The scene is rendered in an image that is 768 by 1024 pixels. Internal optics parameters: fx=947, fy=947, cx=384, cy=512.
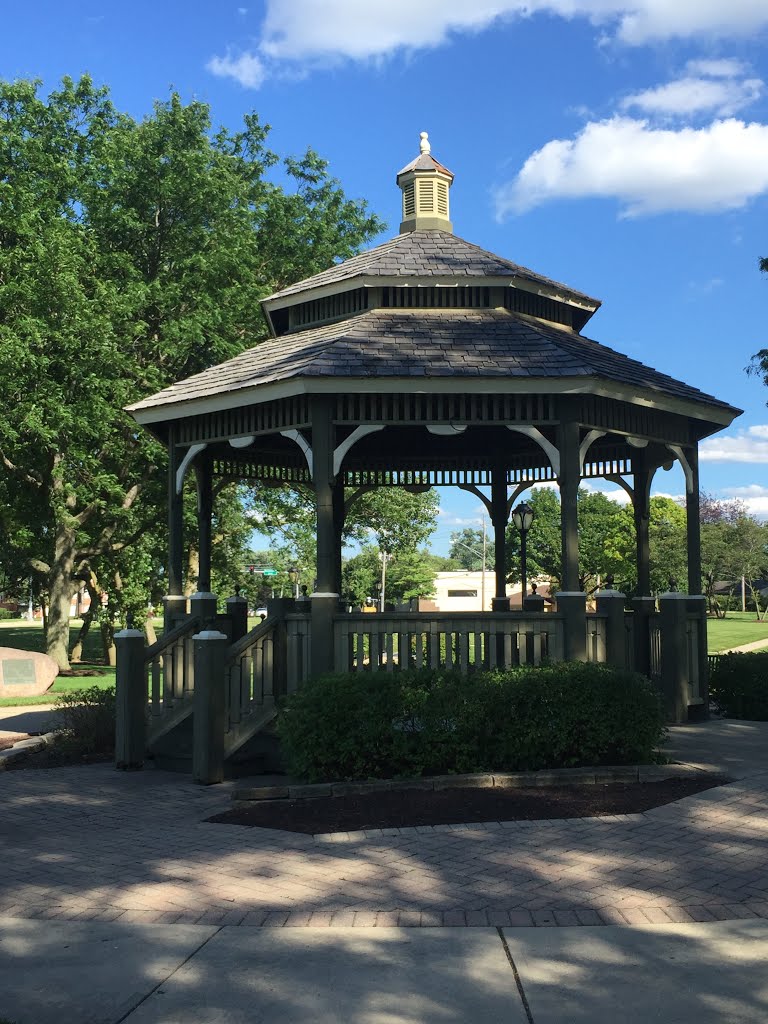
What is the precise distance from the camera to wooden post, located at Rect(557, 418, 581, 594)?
10.3 metres

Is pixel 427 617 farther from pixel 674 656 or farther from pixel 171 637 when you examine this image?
pixel 674 656

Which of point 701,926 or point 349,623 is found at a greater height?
point 349,623

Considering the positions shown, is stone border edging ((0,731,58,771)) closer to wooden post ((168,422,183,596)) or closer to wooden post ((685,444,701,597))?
wooden post ((168,422,183,596))

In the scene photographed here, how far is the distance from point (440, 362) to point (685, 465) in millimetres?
4257

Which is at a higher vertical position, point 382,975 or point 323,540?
point 323,540

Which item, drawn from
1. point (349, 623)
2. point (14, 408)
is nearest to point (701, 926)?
point (349, 623)

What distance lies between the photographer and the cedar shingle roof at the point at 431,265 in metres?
12.2

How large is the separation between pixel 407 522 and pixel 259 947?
29.3 meters

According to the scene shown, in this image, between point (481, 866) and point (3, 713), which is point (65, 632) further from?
point (481, 866)

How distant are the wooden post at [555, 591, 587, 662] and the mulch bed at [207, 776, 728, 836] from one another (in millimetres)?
1972

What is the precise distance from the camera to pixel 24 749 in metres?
11.3

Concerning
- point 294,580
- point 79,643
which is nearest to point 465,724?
point 294,580

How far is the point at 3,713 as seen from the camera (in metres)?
17.1

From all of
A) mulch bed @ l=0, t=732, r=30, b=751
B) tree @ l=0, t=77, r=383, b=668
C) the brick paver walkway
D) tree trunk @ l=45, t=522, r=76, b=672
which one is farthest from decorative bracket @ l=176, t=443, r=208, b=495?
tree trunk @ l=45, t=522, r=76, b=672
